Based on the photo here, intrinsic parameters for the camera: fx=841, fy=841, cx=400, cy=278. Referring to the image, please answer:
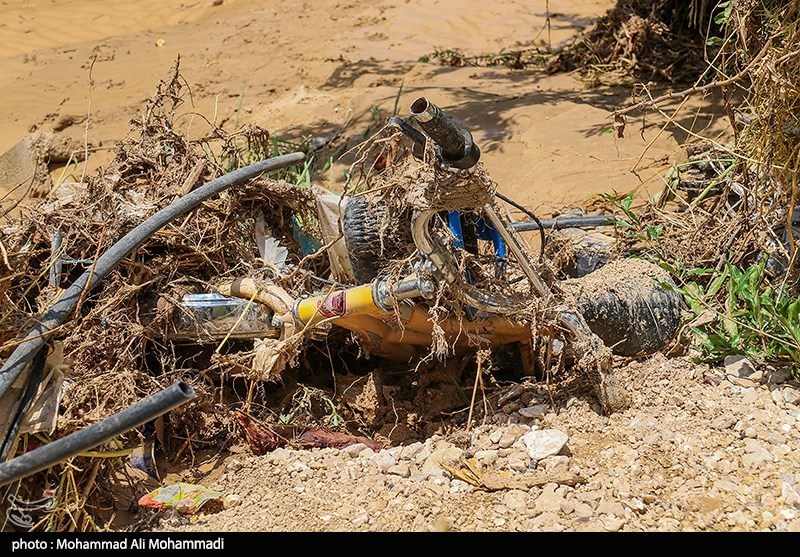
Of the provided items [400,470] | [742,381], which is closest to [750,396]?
[742,381]

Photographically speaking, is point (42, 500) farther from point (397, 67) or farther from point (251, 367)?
point (397, 67)

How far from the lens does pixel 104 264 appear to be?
105 inches

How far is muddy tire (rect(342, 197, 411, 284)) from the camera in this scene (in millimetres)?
2723

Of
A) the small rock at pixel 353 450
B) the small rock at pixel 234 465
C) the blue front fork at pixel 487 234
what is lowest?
the small rock at pixel 353 450

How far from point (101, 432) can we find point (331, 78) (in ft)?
17.2

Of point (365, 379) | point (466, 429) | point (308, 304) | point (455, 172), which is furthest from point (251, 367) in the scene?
point (455, 172)

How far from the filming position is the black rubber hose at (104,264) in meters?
2.38

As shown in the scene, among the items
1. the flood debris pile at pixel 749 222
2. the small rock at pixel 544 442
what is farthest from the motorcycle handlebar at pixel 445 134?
the small rock at pixel 544 442

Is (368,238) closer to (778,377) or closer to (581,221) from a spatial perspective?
(581,221)

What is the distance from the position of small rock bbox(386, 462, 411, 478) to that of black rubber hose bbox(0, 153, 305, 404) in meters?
1.09

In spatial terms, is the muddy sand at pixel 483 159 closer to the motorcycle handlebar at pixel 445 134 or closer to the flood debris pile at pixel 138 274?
the flood debris pile at pixel 138 274

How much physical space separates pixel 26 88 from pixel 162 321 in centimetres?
512

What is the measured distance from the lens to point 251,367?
9.46 ft

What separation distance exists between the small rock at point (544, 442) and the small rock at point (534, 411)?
0.53 feet
